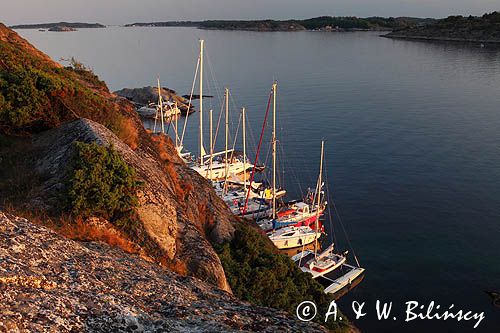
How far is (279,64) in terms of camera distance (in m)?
152

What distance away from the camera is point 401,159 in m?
60.6

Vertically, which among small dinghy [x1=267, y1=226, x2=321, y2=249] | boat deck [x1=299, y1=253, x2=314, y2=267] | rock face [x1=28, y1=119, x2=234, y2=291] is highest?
rock face [x1=28, y1=119, x2=234, y2=291]

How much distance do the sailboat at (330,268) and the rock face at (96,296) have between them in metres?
28.4

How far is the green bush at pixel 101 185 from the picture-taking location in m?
10.1

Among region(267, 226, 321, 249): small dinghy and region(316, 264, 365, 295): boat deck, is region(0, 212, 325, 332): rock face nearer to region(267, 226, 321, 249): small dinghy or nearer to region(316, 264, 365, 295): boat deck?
region(316, 264, 365, 295): boat deck

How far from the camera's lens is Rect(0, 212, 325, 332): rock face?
216 inches

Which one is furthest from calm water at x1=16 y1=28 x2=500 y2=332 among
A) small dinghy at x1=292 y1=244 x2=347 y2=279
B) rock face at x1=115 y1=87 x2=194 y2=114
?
rock face at x1=115 y1=87 x2=194 y2=114

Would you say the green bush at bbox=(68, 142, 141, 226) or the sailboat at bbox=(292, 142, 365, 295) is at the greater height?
the green bush at bbox=(68, 142, 141, 226)

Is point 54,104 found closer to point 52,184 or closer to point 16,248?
point 52,184

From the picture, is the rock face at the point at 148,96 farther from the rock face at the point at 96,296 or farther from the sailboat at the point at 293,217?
the rock face at the point at 96,296

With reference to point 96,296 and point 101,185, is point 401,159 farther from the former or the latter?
point 96,296

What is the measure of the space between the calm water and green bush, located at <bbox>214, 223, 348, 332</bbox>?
13.0 meters

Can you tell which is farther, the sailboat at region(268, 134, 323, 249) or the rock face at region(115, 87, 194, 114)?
the rock face at region(115, 87, 194, 114)

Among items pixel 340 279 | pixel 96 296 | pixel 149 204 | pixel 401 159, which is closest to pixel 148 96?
pixel 401 159
